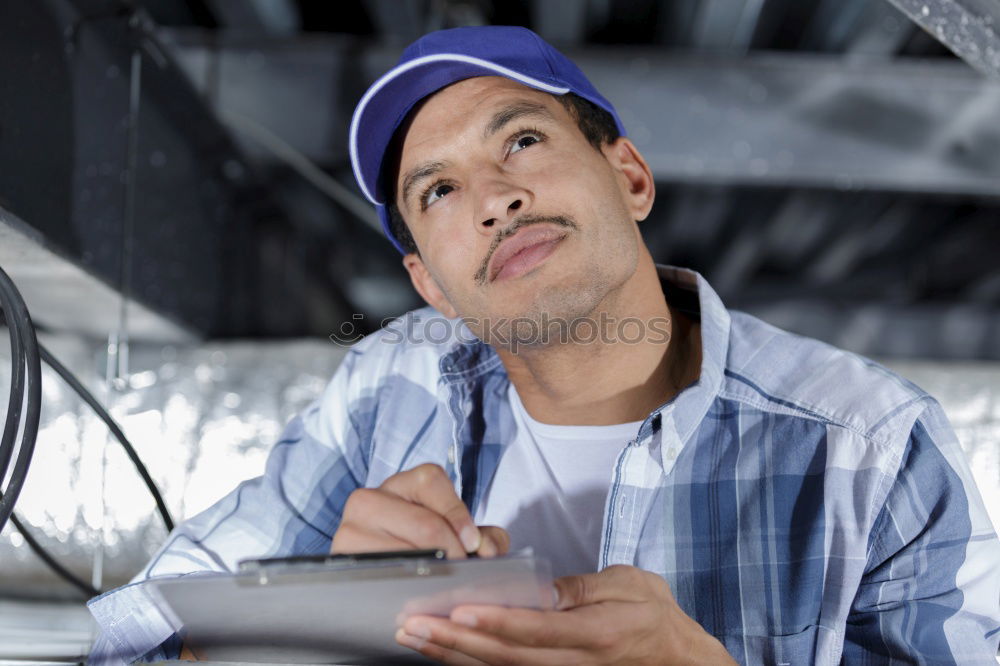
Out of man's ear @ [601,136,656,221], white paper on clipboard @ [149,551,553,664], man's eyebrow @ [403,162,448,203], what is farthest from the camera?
man's ear @ [601,136,656,221]

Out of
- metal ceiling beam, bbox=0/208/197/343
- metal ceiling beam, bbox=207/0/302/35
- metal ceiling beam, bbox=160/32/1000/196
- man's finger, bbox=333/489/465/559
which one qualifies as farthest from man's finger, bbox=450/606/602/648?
metal ceiling beam, bbox=207/0/302/35

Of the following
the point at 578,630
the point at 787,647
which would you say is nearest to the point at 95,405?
the point at 578,630

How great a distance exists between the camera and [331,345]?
1.89 meters

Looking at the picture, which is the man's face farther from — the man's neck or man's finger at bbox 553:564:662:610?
man's finger at bbox 553:564:662:610

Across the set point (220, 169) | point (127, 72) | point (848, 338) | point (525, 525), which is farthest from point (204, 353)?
point (848, 338)

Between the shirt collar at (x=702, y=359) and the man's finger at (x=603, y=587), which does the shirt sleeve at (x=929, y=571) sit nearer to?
the shirt collar at (x=702, y=359)

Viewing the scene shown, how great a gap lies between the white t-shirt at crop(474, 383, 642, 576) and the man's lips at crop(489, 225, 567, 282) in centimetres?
25

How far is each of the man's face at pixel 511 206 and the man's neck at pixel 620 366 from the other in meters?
0.06

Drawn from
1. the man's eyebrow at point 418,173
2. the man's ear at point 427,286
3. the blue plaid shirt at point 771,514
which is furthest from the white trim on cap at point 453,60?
the blue plaid shirt at point 771,514

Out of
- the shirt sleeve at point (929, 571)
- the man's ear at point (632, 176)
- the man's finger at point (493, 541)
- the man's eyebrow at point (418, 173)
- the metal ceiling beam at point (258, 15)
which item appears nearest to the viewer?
the man's finger at point (493, 541)

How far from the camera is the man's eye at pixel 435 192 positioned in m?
1.17

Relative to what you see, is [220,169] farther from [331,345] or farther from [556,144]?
[556,144]

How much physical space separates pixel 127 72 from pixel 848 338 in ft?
9.93

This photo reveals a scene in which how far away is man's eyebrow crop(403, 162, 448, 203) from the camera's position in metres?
1.16
